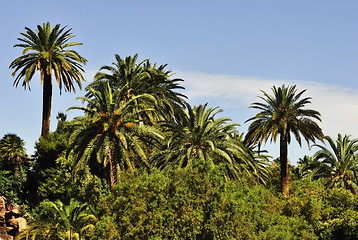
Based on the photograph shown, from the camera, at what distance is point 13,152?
50.6 m

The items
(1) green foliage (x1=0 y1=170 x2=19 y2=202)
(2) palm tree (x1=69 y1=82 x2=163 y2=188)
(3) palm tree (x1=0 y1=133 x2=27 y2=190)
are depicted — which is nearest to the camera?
(2) palm tree (x1=69 y1=82 x2=163 y2=188)

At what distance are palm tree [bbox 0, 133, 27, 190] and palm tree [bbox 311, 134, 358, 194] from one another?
32360 millimetres

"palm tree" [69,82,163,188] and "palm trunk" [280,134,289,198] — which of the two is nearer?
"palm tree" [69,82,163,188]

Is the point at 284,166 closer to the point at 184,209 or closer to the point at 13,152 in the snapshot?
the point at 184,209

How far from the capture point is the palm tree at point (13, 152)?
50344 millimetres

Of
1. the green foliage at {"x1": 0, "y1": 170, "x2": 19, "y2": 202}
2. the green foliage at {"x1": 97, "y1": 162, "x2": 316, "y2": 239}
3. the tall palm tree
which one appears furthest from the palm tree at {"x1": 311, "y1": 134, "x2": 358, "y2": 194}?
the green foliage at {"x1": 0, "y1": 170, "x2": 19, "y2": 202}

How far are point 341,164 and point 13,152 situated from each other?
117ft

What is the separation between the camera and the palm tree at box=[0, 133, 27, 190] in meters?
50.3

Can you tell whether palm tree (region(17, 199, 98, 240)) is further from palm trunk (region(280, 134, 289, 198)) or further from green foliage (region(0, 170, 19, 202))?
palm trunk (region(280, 134, 289, 198))

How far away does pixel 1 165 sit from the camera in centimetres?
5175

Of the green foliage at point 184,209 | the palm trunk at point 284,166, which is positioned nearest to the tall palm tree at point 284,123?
the palm trunk at point 284,166

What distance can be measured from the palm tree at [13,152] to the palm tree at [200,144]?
20.5m

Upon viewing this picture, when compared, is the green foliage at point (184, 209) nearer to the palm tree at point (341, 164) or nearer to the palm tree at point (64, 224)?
the palm tree at point (64, 224)

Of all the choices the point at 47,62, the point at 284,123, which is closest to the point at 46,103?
the point at 47,62
